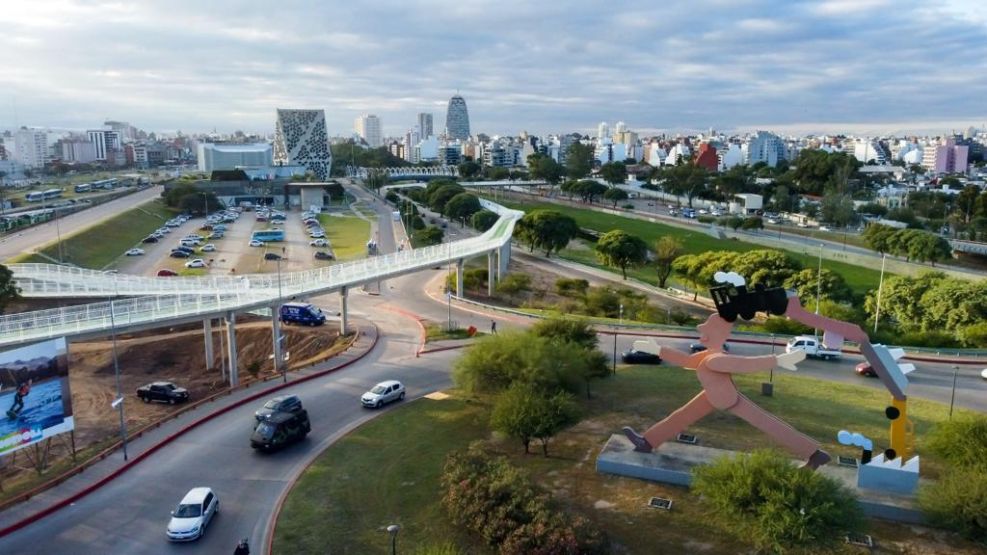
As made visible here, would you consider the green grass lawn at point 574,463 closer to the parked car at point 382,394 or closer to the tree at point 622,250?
the parked car at point 382,394

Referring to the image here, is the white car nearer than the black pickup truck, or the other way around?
the white car

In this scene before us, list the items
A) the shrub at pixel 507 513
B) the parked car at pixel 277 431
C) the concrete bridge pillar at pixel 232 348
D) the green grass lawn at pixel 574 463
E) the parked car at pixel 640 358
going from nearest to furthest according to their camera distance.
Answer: the shrub at pixel 507 513, the green grass lawn at pixel 574 463, the parked car at pixel 277 431, the concrete bridge pillar at pixel 232 348, the parked car at pixel 640 358

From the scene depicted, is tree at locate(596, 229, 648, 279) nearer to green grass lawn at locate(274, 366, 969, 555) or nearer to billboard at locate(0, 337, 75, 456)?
green grass lawn at locate(274, 366, 969, 555)

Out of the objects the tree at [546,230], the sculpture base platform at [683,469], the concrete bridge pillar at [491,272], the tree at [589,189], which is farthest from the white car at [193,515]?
the tree at [589,189]

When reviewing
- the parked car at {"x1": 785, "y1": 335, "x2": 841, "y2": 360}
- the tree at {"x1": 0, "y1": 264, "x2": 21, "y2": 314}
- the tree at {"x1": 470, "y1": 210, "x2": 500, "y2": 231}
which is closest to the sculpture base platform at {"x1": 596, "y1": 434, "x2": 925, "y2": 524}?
the parked car at {"x1": 785, "y1": 335, "x2": 841, "y2": 360}

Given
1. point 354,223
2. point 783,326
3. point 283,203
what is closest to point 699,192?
point 354,223

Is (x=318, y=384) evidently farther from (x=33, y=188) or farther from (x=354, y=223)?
(x=33, y=188)

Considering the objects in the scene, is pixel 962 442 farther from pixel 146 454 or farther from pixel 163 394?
pixel 163 394
